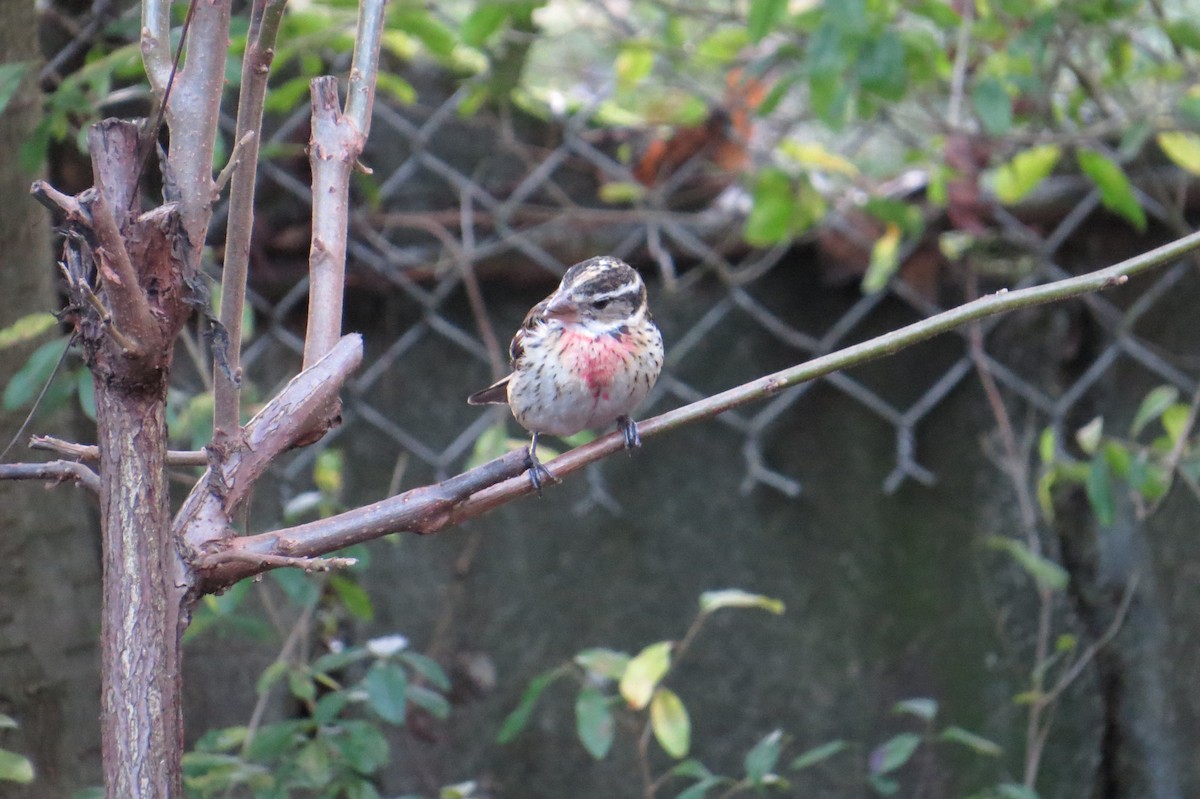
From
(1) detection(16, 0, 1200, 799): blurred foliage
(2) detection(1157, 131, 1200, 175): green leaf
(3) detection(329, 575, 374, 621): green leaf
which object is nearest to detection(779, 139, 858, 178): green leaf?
(1) detection(16, 0, 1200, 799): blurred foliage

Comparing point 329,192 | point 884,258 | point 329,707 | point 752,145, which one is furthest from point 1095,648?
point 329,192

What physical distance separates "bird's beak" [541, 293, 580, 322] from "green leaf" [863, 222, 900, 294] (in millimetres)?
755

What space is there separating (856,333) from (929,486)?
363 millimetres

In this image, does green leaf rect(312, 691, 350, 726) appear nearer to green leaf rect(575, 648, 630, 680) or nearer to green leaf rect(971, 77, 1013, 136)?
green leaf rect(575, 648, 630, 680)

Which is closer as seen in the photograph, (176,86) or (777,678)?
(176,86)

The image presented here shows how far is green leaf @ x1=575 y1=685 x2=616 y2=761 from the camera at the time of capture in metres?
1.90

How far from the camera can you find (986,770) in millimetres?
2701

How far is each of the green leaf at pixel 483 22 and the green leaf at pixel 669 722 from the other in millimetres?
1098

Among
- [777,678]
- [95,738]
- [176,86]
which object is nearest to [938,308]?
[777,678]

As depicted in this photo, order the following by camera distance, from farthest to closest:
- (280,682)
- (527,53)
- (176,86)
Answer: (527,53) → (280,682) → (176,86)

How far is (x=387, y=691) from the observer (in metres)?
1.82

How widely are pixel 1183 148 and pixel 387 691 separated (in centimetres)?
170

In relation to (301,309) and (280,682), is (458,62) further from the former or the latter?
(280,682)

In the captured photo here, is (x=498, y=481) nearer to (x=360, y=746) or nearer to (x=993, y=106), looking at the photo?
(x=360, y=746)
